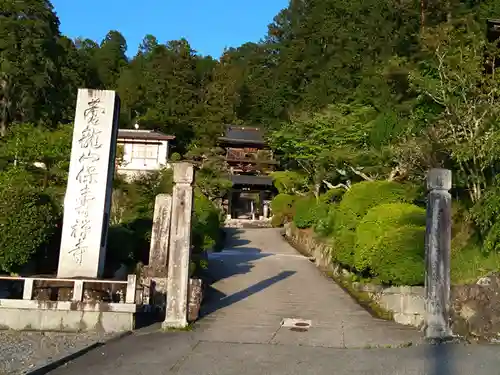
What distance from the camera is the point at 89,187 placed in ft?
37.3

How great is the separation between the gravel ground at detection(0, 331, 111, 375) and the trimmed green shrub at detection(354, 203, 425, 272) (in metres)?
6.89

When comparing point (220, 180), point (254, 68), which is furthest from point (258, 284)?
point (254, 68)

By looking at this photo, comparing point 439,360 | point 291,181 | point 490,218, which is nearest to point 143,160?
point 291,181

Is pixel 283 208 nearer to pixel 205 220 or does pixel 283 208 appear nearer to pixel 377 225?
pixel 205 220

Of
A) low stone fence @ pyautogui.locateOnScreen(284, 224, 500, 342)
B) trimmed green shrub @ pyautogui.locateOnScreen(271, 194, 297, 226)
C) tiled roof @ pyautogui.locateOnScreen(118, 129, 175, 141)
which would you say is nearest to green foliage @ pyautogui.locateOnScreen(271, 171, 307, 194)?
trimmed green shrub @ pyautogui.locateOnScreen(271, 194, 297, 226)

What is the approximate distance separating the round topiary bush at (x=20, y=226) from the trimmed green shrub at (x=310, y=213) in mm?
16419

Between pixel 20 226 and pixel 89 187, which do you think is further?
pixel 89 187

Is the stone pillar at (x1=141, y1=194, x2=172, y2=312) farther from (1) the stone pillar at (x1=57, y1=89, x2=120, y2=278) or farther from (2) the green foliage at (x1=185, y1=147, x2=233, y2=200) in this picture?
(2) the green foliage at (x1=185, y1=147, x2=233, y2=200)

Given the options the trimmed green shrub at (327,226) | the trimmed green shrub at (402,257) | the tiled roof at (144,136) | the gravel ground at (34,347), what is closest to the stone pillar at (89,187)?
the gravel ground at (34,347)

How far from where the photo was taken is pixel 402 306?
11055mm

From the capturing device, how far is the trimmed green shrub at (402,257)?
35.0ft

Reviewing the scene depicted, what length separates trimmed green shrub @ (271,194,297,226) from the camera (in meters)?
34.5

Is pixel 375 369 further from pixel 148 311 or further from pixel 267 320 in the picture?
pixel 148 311

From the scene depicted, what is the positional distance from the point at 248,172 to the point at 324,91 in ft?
33.8
